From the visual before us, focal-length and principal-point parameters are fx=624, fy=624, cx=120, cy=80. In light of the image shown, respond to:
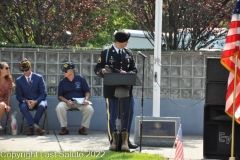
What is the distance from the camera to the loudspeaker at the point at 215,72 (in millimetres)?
9578

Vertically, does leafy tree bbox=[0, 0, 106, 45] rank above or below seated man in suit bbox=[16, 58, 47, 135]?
above

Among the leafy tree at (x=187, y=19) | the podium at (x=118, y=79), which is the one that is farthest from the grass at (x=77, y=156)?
the leafy tree at (x=187, y=19)

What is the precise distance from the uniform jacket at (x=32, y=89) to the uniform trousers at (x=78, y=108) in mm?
419

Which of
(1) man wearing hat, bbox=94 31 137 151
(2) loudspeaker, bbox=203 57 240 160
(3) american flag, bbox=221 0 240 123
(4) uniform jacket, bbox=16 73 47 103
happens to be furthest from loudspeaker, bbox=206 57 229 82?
(4) uniform jacket, bbox=16 73 47 103

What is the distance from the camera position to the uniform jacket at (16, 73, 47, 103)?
12.4m

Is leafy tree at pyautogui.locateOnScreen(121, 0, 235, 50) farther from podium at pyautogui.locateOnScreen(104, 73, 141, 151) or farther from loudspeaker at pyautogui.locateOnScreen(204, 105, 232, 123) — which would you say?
loudspeaker at pyautogui.locateOnScreen(204, 105, 232, 123)

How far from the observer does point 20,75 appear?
12.9 m

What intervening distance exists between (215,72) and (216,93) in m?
0.33

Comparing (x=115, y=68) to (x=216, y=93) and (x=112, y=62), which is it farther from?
(x=216, y=93)

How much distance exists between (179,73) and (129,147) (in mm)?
3391

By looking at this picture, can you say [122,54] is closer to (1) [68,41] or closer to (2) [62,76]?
(2) [62,76]

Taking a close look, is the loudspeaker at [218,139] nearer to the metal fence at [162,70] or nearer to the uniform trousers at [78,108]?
the uniform trousers at [78,108]

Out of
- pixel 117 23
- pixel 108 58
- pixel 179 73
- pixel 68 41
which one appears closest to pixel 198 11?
pixel 179 73

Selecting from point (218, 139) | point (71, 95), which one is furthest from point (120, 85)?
point (71, 95)
